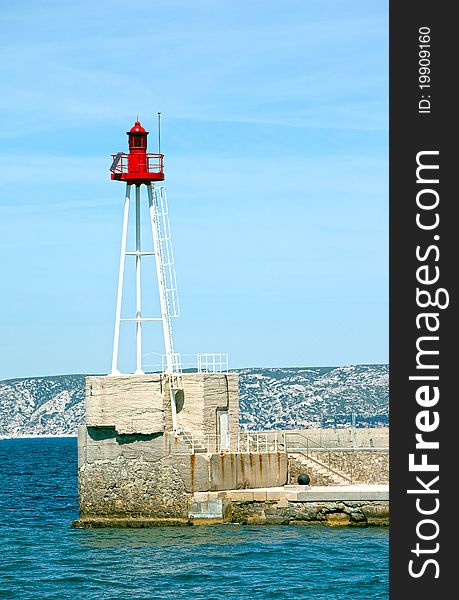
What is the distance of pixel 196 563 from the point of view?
89.9ft

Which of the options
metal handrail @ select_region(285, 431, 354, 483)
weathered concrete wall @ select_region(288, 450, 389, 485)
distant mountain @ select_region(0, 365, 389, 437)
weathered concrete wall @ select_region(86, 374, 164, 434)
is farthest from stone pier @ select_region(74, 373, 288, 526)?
distant mountain @ select_region(0, 365, 389, 437)

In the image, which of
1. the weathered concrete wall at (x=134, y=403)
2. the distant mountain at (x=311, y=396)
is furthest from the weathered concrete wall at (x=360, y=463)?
the distant mountain at (x=311, y=396)

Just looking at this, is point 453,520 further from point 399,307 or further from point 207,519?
point 207,519

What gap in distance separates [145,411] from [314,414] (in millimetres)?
143673

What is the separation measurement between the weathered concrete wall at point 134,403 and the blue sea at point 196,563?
2.58m

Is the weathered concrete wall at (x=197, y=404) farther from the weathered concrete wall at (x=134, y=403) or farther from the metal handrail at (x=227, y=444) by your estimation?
the weathered concrete wall at (x=134, y=403)

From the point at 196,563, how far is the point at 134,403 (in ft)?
19.1

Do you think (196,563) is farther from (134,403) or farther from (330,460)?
(330,460)

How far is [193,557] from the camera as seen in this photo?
28047 millimetres

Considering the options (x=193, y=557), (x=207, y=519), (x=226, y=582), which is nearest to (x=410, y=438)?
(x=226, y=582)

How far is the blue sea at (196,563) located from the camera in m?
25.1

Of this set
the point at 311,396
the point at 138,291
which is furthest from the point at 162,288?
the point at 311,396

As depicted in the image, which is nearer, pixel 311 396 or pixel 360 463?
pixel 360 463

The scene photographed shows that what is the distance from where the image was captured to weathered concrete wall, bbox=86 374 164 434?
1261 inches
